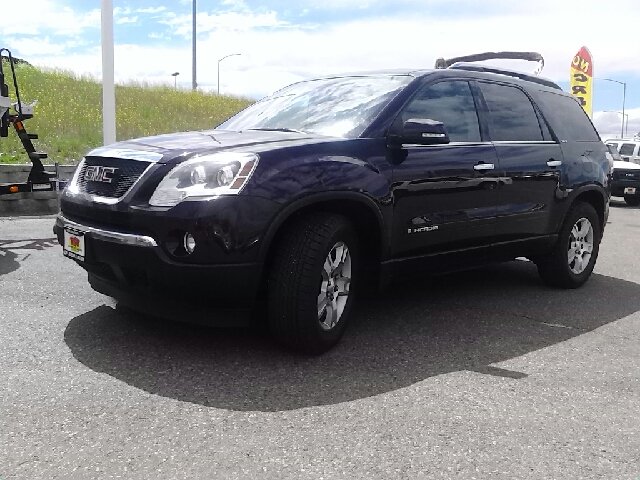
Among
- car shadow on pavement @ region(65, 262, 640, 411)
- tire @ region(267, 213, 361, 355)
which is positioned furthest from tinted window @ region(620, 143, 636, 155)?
tire @ region(267, 213, 361, 355)

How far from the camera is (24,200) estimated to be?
10789mm

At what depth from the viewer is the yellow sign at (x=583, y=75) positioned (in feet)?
90.0

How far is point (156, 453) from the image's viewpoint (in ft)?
9.09

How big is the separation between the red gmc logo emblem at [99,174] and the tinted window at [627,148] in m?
19.5

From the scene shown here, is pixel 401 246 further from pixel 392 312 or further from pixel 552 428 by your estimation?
pixel 552 428

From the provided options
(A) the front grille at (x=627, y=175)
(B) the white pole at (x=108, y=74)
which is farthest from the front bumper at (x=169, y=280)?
(A) the front grille at (x=627, y=175)

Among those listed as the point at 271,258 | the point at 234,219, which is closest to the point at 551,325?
the point at 271,258

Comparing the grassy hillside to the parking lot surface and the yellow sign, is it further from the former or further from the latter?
the yellow sign

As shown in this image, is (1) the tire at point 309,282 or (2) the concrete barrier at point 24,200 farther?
(2) the concrete barrier at point 24,200

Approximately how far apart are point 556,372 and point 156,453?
224cm

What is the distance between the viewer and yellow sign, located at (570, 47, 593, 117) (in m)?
27.4

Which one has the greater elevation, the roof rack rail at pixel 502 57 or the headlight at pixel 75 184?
the roof rack rail at pixel 502 57

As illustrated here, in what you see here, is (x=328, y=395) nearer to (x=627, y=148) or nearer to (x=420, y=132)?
(x=420, y=132)

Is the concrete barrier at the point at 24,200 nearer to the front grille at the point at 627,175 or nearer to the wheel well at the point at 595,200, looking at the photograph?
the wheel well at the point at 595,200
